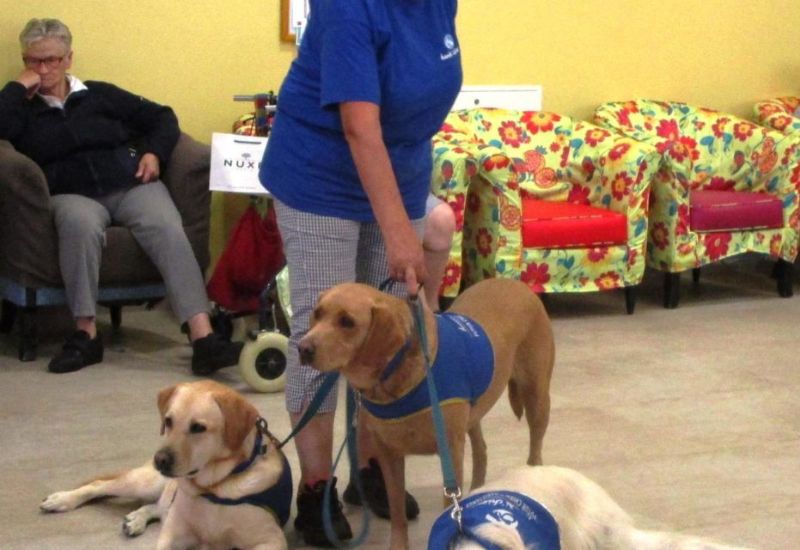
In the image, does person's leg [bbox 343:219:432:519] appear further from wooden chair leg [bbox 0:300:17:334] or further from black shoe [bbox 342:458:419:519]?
wooden chair leg [bbox 0:300:17:334]

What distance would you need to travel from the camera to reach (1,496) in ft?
9.48

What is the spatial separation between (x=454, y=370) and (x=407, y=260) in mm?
276

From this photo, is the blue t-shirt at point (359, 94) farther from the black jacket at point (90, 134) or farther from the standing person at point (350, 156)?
the black jacket at point (90, 134)

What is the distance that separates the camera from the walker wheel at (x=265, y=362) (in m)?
3.77

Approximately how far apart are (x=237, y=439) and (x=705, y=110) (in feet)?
12.5

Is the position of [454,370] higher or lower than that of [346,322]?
lower

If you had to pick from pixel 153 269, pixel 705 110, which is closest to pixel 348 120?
pixel 153 269

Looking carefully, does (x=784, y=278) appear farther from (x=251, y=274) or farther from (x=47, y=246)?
(x=47, y=246)

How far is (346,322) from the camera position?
86.8 inches

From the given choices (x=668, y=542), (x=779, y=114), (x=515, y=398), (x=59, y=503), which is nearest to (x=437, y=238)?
(x=515, y=398)

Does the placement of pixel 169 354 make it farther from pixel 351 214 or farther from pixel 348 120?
pixel 348 120

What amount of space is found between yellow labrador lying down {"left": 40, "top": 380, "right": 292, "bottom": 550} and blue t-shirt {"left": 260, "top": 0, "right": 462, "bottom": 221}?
44cm

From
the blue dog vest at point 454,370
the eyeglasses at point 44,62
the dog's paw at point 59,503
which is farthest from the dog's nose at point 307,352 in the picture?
the eyeglasses at point 44,62

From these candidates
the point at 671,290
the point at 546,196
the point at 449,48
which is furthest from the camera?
the point at 546,196
